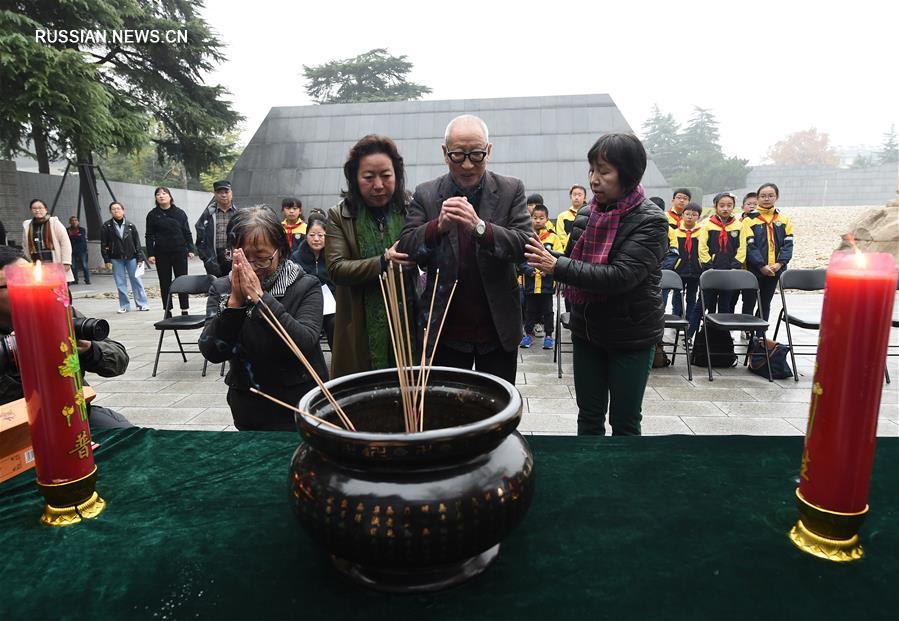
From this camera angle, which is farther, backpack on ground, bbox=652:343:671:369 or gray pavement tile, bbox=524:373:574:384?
backpack on ground, bbox=652:343:671:369

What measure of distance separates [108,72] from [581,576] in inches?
638

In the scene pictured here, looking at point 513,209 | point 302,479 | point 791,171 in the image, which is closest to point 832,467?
point 302,479

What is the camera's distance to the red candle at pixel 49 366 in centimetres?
79

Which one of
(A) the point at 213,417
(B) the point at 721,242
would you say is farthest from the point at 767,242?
(A) the point at 213,417

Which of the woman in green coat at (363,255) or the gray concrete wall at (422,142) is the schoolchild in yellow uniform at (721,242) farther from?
the gray concrete wall at (422,142)

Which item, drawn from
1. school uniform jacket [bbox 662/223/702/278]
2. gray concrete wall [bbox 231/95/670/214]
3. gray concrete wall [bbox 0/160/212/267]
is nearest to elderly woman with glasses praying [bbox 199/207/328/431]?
school uniform jacket [bbox 662/223/702/278]

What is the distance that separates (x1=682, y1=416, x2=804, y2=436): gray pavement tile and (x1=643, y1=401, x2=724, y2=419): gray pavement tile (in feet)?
0.31

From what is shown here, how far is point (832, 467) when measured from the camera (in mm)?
703

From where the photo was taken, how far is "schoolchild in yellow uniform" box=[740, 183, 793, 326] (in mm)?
5555

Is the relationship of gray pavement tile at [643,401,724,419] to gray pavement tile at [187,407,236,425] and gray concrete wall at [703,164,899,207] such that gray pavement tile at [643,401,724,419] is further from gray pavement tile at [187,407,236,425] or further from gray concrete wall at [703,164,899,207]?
gray concrete wall at [703,164,899,207]

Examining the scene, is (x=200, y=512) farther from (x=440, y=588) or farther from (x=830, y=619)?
(x=830, y=619)

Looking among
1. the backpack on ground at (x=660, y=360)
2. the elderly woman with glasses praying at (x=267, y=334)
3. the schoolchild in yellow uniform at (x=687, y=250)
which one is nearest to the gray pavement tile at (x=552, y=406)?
the backpack on ground at (x=660, y=360)

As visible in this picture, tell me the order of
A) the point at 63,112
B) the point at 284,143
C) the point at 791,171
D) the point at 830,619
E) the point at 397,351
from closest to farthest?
the point at 830,619
the point at 397,351
the point at 63,112
the point at 284,143
the point at 791,171

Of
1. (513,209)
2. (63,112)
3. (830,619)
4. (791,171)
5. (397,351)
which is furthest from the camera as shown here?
(791,171)
